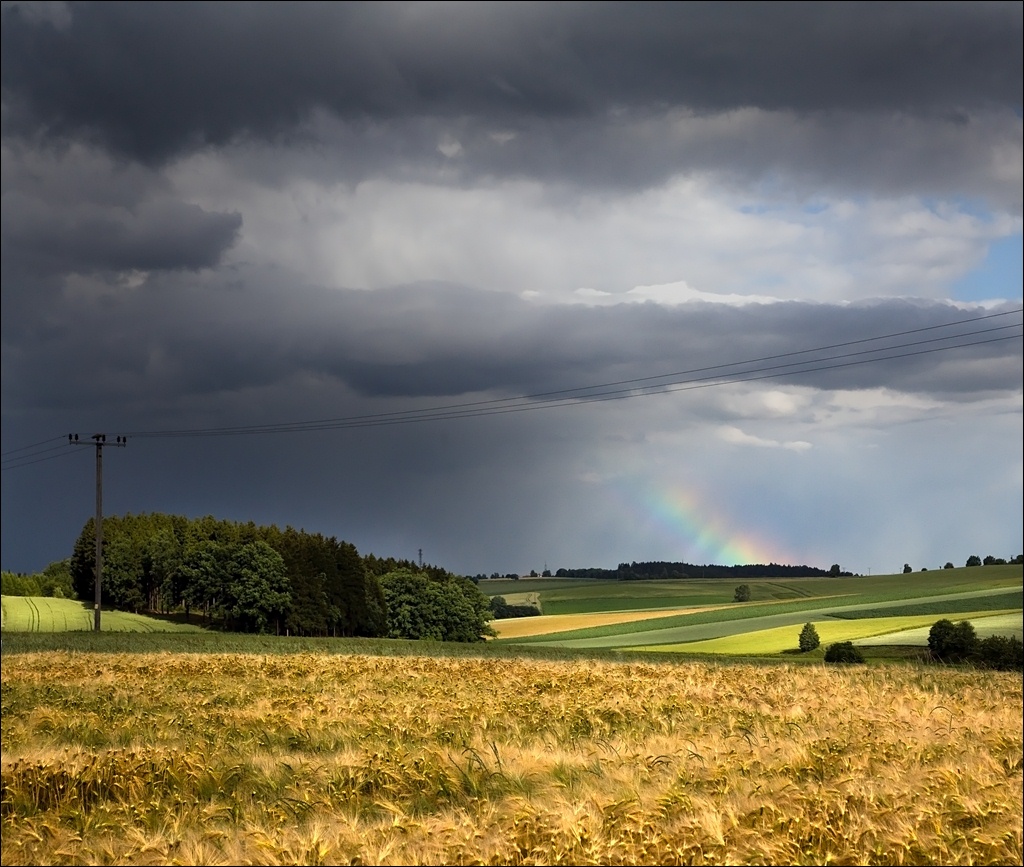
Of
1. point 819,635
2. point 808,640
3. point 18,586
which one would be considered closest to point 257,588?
point 819,635

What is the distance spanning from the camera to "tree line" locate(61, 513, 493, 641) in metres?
80.7

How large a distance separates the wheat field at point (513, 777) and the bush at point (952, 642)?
83.0ft

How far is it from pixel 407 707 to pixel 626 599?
93.9 meters

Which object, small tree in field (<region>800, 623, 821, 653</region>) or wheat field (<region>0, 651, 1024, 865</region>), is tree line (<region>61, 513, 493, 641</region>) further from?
wheat field (<region>0, 651, 1024, 865</region>)

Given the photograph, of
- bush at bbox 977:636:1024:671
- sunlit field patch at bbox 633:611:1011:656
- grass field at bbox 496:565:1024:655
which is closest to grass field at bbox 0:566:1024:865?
bush at bbox 977:636:1024:671

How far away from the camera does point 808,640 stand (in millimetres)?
50438

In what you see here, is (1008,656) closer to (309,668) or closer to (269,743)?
(309,668)

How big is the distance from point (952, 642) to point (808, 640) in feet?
28.0

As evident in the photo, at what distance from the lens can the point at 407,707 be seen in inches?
651

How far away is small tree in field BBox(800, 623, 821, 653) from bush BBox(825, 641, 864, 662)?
6.85m

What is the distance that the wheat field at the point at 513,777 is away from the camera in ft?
26.6

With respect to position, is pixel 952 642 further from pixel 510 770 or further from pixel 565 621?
pixel 565 621

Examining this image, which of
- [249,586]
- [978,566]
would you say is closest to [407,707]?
Result: [249,586]

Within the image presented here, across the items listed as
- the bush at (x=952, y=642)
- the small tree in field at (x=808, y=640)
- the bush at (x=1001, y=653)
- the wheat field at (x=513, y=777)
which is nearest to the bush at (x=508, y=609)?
the small tree in field at (x=808, y=640)
